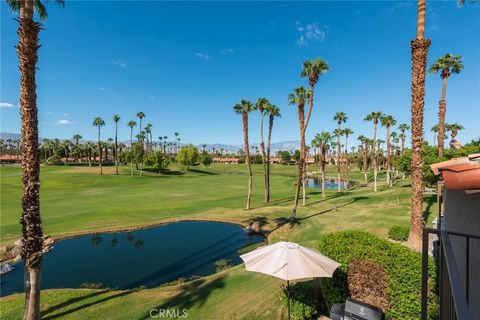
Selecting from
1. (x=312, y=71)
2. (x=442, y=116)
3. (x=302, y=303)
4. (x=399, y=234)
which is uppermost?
(x=312, y=71)

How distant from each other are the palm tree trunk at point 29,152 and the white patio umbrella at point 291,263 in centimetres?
838

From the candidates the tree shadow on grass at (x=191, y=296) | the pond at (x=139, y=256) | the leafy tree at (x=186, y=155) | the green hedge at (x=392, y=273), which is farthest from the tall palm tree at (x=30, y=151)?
the leafy tree at (x=186, y=155)

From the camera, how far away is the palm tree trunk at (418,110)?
551 inches

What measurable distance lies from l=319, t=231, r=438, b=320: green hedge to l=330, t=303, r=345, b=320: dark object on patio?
35 cm

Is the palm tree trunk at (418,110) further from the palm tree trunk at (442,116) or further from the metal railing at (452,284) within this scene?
the palm tree trunk at (442,116)

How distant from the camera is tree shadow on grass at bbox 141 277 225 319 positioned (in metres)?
12.1

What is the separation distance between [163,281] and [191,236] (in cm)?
893

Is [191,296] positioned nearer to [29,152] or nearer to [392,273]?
[392,273]

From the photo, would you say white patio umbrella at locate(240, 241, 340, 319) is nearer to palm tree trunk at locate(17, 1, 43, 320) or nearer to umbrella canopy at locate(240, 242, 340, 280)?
umbrella canopy at locate(240, 242, 340, 280)

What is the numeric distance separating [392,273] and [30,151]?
45.1ft

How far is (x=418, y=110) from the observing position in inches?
564

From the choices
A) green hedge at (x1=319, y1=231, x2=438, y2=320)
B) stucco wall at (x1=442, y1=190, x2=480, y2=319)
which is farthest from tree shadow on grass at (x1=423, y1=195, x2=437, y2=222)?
stucco wall at (x1=442, y1=190, x2=480, y2=319)

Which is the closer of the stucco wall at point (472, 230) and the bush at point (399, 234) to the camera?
the stucco wall at point (472, 230)

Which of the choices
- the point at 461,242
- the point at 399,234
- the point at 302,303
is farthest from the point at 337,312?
the point at 399,234
